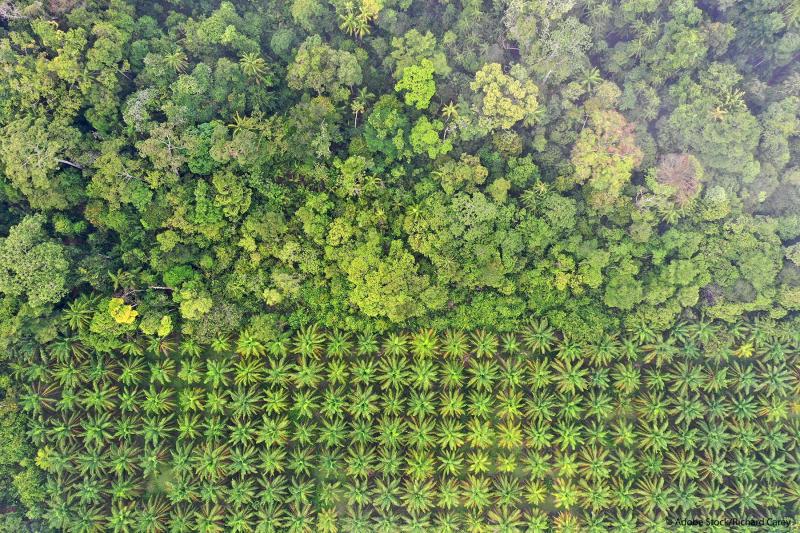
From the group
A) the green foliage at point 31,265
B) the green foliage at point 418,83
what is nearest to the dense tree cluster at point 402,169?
the green foliage at point 418,83

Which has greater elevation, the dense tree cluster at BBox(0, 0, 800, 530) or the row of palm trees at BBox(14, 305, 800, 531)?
the dense tree cluster at BBox(0, 0, 800, 530)

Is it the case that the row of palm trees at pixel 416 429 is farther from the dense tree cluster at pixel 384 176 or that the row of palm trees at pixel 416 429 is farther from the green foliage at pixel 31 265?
the green foliage at pixel 31 265

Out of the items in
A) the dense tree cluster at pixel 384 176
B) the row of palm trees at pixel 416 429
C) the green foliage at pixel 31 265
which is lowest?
the row of palm trees at pixel 416 429

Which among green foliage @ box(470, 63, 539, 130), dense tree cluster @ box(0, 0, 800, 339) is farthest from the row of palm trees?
green foliage @ box(470, 63, 539, 130)

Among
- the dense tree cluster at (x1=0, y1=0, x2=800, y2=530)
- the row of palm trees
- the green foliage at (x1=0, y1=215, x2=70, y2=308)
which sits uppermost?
the dense tree cluster at (x1=0, y1=0, x2=800, y2=530)

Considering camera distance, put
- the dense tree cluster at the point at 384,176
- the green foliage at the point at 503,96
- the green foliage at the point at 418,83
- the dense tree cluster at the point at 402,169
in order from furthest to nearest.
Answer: the green foliage at the point at 418,83
the green foliage at the point at 503,96
the dense tree cluster at the point at 402,169
the dense tree cluster at the point at 384,176

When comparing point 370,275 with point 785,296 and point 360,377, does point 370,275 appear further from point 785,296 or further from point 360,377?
point 785,296

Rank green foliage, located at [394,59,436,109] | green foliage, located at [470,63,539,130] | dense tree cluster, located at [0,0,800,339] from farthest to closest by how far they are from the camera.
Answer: green foliage, located at [394,59,436,109]
green foliage, located at [470,63,539,130]
dense tree cluster, located at [0,0,800,339]

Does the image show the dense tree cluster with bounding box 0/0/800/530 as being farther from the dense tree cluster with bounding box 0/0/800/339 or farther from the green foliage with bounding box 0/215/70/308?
the green foliage with bounding box 0/215/70/308

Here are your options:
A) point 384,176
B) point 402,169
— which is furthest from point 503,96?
point 384,176

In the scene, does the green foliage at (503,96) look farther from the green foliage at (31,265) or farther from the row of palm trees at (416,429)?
the green foliage at (31,265)

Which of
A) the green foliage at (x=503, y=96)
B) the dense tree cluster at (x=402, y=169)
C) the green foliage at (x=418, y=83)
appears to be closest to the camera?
the dense tree cluster at (x=402, y=169)

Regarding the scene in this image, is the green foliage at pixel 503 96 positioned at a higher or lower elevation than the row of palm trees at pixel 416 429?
higher

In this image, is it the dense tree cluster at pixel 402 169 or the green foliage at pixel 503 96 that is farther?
the green foliage at pixel 503 96
